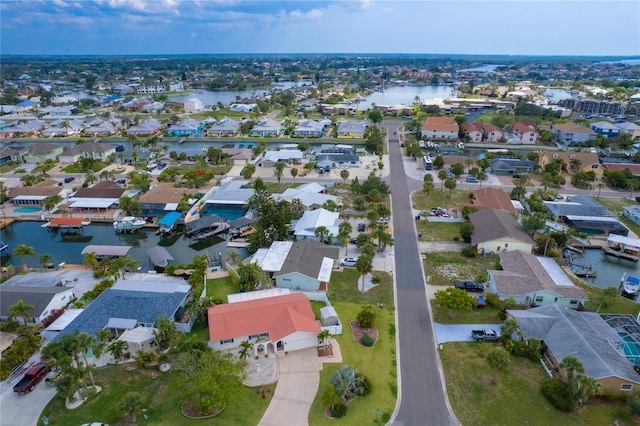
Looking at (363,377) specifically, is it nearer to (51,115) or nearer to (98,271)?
(98,271)

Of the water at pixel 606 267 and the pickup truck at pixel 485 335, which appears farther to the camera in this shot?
the water at pixel 606 267

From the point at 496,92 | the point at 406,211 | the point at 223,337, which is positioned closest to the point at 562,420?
the point at 223,337

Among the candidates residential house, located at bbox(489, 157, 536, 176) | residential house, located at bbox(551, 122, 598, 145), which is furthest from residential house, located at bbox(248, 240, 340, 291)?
residential house, located at bbox(551, 122, 598, 145)

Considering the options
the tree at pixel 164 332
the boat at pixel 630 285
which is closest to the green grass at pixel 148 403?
the tree at pixel 164 332

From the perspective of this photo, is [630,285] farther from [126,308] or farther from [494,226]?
[126,308]

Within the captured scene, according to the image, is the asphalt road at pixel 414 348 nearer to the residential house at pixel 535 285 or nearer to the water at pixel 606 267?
the residential house at pixel 535 285

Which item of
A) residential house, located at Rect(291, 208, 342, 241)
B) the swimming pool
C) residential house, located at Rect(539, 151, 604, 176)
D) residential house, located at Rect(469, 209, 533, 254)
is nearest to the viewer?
residential house, located at Rect(469, 209, 533, 254)

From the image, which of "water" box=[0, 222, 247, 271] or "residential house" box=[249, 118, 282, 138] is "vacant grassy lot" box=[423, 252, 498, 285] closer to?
"water" box=[0, 222, 247, 271]
